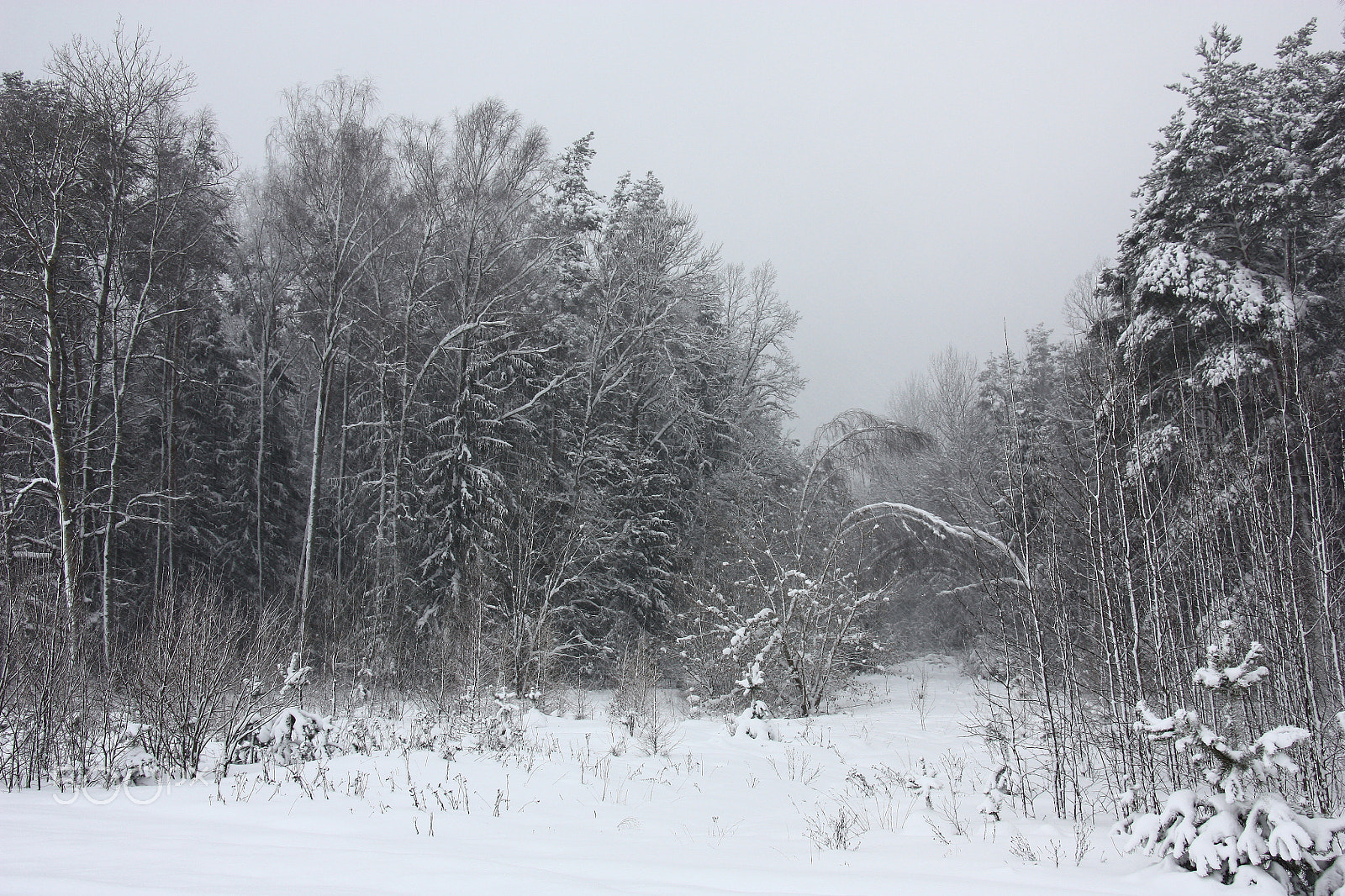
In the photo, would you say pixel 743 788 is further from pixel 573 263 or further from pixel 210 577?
pixel 573 263

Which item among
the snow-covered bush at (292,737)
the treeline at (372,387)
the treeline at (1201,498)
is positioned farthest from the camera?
the treeline at (372,387)

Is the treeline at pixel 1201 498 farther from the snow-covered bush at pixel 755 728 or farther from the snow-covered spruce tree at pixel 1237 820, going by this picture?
the snow-covered bush at pixel 755 728

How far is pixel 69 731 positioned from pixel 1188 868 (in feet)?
35.5

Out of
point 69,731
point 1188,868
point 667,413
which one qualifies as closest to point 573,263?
point 667,413

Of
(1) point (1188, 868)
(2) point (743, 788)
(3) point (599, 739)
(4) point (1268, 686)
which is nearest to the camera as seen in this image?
(1) point (1188, 868)

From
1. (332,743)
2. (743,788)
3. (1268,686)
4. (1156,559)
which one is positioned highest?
(1156,559)

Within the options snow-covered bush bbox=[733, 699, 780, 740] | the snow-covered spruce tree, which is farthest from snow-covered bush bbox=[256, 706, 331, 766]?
the snow-covered spruce tree

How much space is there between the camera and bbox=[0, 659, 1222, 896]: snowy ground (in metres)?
4.69

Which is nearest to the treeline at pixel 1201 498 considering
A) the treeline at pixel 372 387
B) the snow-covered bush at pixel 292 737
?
the snow-covered bush at pixel 292 737

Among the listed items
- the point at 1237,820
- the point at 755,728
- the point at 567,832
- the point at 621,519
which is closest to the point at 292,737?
the point at 567,832

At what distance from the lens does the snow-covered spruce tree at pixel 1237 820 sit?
4426 mm

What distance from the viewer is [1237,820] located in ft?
15.5

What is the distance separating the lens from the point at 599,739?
442 inches

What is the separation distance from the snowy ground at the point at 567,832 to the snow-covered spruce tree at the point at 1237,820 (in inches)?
9.3
